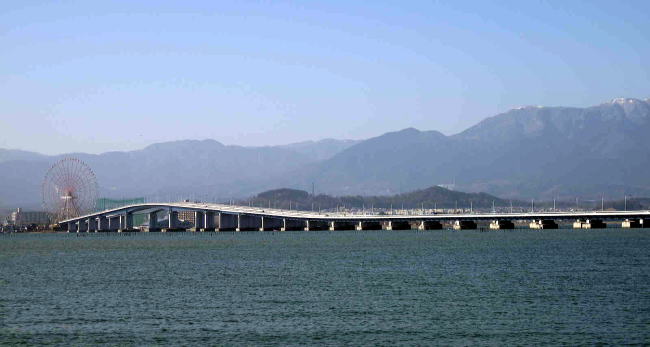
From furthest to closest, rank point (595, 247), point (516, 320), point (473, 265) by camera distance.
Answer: point (595, 247) < point (473, 265) < point (516, 320)

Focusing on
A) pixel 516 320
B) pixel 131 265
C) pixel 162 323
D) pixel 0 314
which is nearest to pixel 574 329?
pixel 516 320

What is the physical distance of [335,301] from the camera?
53.0m

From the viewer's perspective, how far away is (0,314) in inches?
1922

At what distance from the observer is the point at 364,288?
59906mm

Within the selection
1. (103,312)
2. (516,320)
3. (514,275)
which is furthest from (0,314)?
(514,275)

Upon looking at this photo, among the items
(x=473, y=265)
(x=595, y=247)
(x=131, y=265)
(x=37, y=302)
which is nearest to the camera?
(x=37, y=302)

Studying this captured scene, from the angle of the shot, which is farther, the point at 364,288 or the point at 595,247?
the point at 595,247

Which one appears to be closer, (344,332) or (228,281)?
(344,332)

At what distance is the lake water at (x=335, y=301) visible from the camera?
4128 cm

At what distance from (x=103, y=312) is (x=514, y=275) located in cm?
2977

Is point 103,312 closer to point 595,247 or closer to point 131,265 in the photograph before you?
point 131,265

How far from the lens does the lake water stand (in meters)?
41.3

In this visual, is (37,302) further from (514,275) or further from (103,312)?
(514,275)

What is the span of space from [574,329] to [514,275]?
86.8ft
